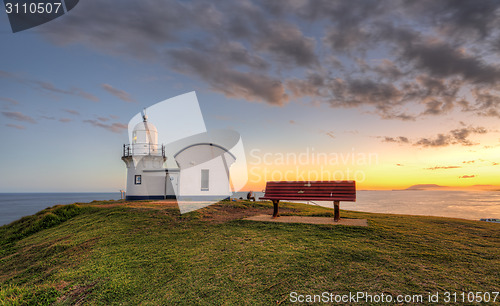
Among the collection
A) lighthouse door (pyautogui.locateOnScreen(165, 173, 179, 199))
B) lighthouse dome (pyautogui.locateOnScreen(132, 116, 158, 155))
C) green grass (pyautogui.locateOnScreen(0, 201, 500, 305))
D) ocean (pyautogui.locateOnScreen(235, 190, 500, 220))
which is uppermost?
lighthouse dome (pyautogui.locateOnScreen(132, 116, 158, 155))

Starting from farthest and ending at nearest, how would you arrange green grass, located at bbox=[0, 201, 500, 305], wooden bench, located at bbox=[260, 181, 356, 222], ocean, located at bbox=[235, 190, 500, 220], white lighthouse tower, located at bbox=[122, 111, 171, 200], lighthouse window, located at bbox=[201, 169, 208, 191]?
ocean, located at bbox=[235, 190, 500, 220]
white lighthouse tower, located at bbox=[122, 111, 171, 200]
lighthouse window, located at bbox=[201, 169, 208, 191]
wooden bench, located at bbox=[260, 181, 356, 222]
green grass, located at bbox=[0, 201, 500, 305]

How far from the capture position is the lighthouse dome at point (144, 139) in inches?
970

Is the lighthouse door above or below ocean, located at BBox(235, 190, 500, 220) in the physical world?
above

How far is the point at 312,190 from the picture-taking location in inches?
427

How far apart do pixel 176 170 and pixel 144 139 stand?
4.64 m

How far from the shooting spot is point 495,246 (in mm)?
7234

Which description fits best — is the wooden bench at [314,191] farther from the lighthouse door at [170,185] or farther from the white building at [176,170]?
the lighthouse door at [170,185]

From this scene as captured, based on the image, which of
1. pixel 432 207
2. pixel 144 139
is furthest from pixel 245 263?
pixel 432 207

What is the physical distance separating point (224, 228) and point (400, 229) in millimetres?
6299

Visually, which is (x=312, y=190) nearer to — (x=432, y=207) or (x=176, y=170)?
(x=176, y=170)

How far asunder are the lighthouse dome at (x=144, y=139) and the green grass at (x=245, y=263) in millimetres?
14768

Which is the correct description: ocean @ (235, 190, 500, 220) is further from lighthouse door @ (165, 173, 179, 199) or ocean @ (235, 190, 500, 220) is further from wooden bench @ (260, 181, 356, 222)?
wooden bench @ (260, 181, 356, 222)

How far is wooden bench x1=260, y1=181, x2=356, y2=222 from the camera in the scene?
33.1 feet

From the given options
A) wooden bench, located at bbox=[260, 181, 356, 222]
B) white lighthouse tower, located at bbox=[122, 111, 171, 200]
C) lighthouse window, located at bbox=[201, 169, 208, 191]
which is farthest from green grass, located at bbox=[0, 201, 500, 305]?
white lighthouse tower, located at bbox=[122, 111, 171, 200]
